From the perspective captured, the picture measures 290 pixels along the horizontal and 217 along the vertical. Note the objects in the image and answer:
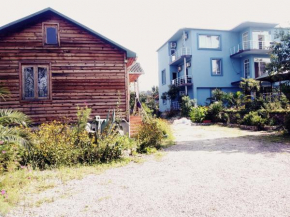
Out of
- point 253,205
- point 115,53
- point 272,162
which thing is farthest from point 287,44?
point 253,205

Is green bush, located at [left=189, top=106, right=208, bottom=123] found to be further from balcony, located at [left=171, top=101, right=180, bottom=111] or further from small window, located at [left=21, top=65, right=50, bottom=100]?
small window, located at [left=21, top=65, right=50, bottom=100]

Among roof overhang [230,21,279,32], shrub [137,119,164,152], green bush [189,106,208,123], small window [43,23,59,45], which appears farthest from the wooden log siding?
roof overhang [230,21,279,32]

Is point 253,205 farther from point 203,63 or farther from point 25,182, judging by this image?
point 203,63

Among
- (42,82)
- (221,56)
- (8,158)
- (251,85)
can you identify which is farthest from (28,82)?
(221,56)

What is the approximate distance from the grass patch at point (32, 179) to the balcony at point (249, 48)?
22.6 m

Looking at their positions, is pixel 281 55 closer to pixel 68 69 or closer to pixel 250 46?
pixel 68 69

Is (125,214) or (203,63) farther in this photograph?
(203,63)

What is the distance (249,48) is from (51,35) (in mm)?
21577

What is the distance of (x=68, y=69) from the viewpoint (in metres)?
11.3

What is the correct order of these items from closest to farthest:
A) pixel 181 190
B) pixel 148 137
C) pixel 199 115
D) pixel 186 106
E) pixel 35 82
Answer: pixel 181 190
pixel 148 137
pixel 35 82
pixel 199 115
pixel 186 106

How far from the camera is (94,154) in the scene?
720 centimetres

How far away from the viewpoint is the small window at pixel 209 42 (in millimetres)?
26547

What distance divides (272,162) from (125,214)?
5134mm

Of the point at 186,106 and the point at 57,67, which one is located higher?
the point at 57,67
